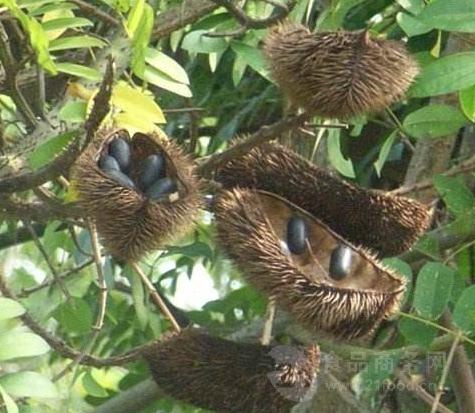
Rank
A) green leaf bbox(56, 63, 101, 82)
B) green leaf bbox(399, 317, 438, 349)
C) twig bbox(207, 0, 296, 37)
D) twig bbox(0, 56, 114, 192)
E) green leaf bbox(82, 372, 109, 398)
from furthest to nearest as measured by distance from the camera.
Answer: green leaf bbox(82, 372, 109, 398) < green leaf bbox(399, 317, 438, 349) < twig bbox(207, 0, 296, 37) < green leaf bbox(56, 63, 101, 82) < twig bbox(0, 56, 114, 192)

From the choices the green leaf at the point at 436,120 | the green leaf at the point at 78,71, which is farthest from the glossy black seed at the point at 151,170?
the green leaf at the point at 436,120

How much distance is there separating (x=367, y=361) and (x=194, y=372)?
0.96ft

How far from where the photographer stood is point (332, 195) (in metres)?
1.40

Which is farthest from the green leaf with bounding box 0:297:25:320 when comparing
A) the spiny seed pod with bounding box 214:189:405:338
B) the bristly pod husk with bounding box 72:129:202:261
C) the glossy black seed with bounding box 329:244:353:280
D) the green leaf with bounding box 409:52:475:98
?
the green leaf with bounding box 409:52:475:98

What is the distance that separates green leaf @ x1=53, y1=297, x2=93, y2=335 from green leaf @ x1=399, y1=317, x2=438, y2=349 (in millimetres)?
588

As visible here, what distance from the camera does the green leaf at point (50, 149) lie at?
1354 mm

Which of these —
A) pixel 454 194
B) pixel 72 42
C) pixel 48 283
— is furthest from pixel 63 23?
pixel 48 283

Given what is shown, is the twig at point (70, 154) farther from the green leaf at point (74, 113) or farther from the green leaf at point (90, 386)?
the green leaf at point (90, 386)

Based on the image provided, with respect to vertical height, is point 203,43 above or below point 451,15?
below

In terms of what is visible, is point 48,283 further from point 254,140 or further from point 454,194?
point 254,140

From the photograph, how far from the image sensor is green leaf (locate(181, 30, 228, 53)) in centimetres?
169

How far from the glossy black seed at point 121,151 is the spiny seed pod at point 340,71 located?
18 cm

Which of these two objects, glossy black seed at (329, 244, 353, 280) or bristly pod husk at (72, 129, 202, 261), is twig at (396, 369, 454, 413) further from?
bristly pod husk at (72, 129, 202, 261)

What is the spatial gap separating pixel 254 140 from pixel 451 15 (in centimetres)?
22
